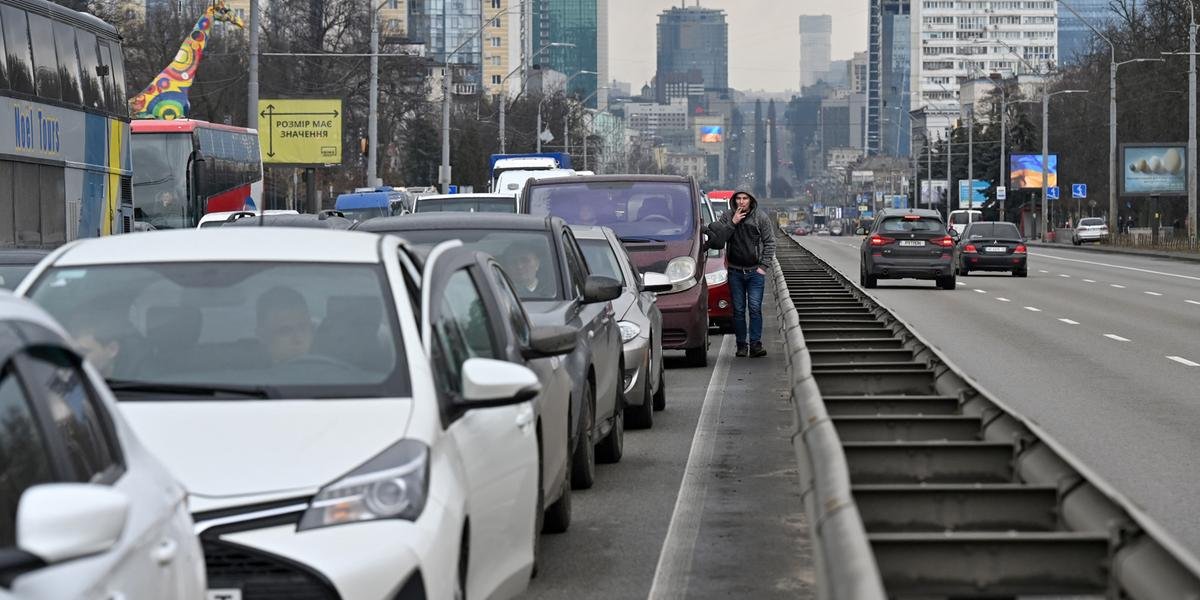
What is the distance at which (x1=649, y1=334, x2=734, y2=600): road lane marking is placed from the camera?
8.05m

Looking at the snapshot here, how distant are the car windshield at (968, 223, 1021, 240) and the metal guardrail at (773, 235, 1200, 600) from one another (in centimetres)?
3796

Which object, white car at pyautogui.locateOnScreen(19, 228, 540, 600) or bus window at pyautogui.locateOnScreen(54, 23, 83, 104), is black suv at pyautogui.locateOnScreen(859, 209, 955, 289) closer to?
bus window at pyautogui.locateOnScreen(54, 23, 83, 104)

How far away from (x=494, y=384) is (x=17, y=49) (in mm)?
16554

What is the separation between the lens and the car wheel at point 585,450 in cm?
1018

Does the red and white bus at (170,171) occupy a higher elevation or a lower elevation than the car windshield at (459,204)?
higher

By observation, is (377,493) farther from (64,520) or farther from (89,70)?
(89,70)

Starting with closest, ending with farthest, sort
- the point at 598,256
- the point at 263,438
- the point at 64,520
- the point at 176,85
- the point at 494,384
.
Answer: the point at 64,520 → the point at 263,438 → the point at 494,384 → the point at 598,256 → the point at 176,85

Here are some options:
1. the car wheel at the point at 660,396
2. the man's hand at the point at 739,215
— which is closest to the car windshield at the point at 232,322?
the car wheel at the point at 660,396

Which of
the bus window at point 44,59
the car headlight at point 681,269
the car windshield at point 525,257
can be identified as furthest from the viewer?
the bus window at point 44,59

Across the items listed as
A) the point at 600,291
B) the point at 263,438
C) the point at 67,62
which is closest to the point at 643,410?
the point at 600,291

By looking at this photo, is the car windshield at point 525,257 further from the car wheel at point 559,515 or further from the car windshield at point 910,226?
the car windshield at point 910,226

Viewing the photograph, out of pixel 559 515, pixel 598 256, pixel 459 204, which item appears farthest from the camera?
pixel 459 204

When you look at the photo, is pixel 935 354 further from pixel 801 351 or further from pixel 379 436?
pixel 379 436

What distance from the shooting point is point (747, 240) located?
19547 mm
